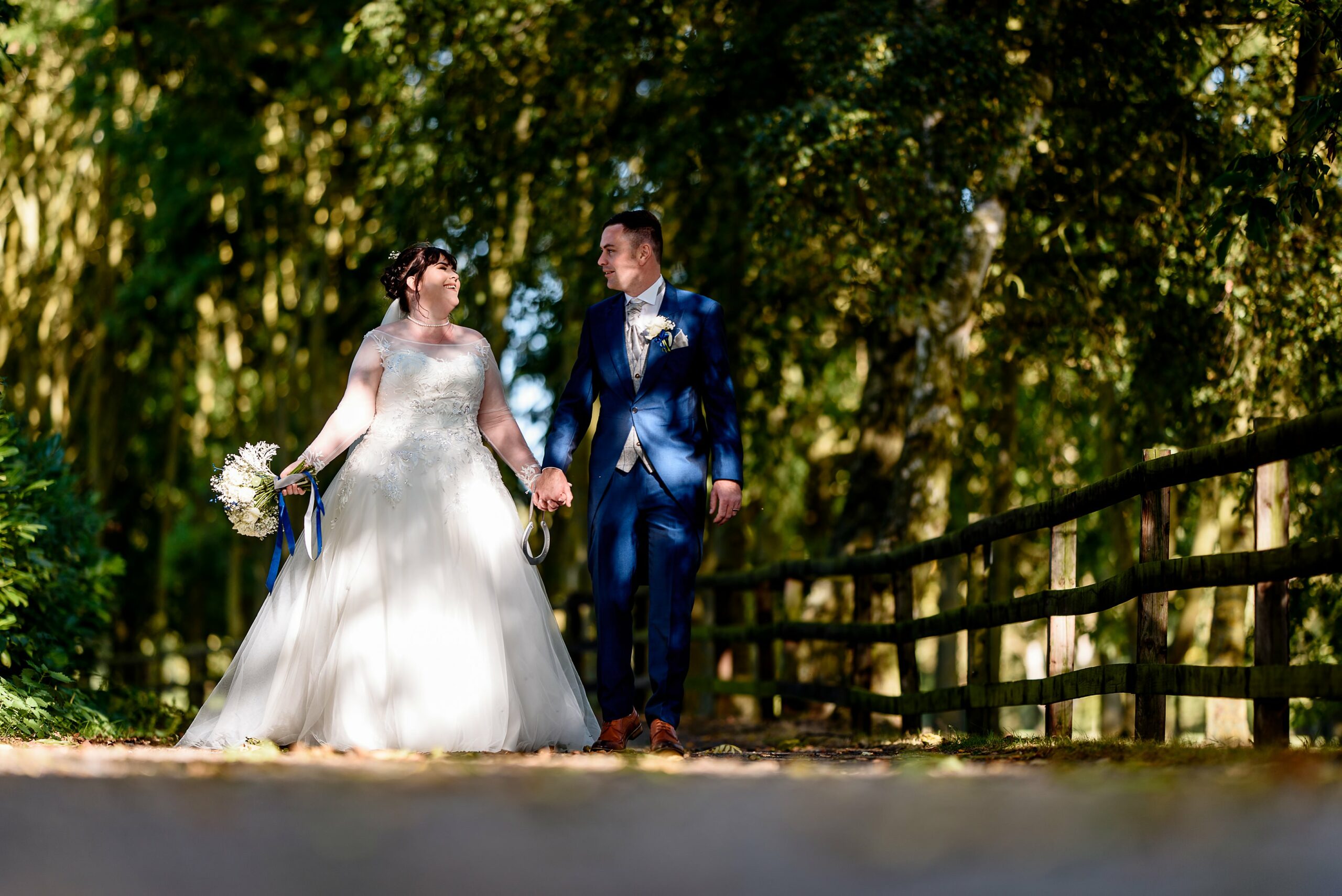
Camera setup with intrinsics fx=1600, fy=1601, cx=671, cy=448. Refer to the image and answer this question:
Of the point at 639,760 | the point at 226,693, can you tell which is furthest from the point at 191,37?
the point at 639,760

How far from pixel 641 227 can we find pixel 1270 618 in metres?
3.28

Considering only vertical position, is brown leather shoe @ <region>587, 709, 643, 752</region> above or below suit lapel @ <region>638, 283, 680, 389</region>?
below

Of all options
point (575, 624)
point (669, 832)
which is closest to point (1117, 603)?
point (669, 832)

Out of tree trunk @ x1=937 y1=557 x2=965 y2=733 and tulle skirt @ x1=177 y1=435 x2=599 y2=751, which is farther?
tree trunk @ x1=937 y1=557 x2=965 y2=733

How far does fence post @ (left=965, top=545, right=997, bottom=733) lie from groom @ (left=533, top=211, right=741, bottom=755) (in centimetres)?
179

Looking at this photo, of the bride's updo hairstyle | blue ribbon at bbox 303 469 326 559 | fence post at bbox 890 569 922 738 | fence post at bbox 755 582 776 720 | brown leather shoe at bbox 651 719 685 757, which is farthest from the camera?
fence post at bbox 755 582 776 720

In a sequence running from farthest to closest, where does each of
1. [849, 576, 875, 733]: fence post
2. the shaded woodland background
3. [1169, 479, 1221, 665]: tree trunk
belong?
[1169, 479, 1221, 665]: tree trunk < the shaded woodland background < [849, 576, 875, 733]: fence post

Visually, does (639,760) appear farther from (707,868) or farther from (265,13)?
(265,13)

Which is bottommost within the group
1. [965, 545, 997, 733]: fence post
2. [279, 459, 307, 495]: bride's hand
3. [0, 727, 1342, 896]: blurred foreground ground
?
[0, 727, 1342, 896]: blurred foreground ground

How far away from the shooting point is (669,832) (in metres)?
3.35

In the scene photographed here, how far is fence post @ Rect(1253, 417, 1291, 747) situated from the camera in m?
5.23

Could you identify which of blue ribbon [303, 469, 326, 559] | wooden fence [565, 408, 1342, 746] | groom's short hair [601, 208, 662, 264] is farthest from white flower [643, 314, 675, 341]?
wooden fence [565, 408, 1342, 746]

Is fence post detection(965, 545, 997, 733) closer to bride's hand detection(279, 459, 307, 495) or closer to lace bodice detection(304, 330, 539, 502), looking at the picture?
lace bodice detection(304, 330, 539, 502)

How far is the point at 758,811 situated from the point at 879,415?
10.7 metres
